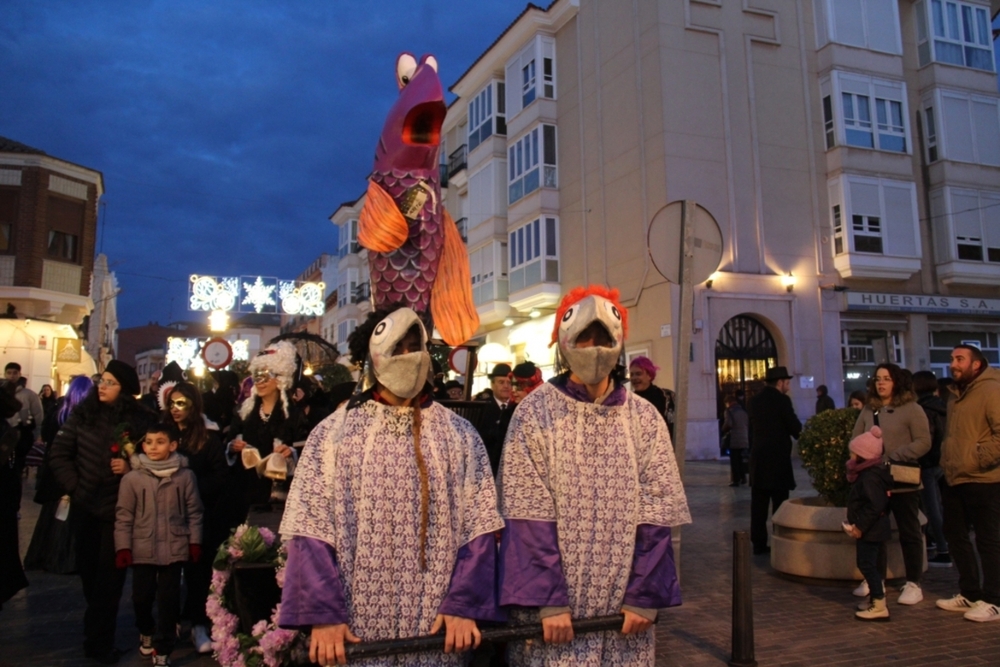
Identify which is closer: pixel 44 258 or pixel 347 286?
pixel 44 258

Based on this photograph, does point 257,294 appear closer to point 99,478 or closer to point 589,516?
point 99,478

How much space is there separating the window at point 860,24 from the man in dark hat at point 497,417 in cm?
1770

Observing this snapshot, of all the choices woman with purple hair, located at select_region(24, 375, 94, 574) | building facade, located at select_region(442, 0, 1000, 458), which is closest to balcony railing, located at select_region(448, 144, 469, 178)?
building facade, located at select_region(442, 0, 1000, 458)

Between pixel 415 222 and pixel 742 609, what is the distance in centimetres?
336

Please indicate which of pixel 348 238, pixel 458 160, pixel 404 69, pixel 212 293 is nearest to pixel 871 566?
pixel 404 69

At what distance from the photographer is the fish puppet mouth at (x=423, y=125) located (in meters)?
5.23

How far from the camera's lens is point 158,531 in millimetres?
4488

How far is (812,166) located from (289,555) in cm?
2043

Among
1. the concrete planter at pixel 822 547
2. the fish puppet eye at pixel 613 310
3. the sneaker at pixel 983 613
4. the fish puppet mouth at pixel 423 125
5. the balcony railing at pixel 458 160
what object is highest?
the balcony railing at pixel 458 160

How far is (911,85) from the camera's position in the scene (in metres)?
22.0

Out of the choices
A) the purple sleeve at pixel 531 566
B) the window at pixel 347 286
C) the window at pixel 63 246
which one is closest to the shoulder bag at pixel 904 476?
the purple sleeve at pixel 531 566

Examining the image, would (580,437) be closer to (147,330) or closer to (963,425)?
(963,425)

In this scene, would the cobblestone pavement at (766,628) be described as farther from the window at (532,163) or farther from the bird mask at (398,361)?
the window at (532,163)

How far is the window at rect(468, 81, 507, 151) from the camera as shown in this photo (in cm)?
2572
